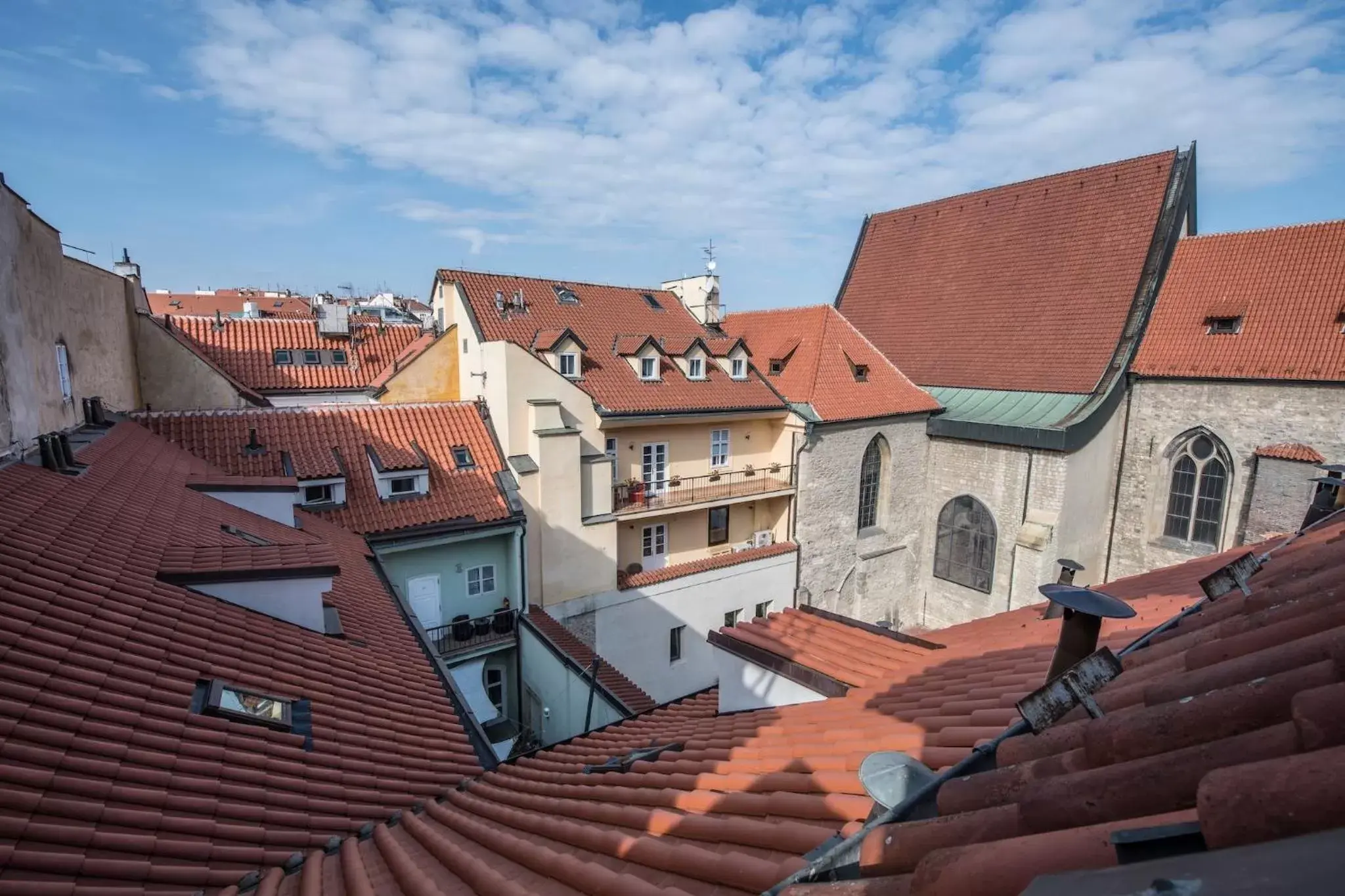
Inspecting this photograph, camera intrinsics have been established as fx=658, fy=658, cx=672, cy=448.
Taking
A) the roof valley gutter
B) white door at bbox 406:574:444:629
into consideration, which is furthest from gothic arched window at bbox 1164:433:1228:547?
white door at bbox 406:574:444:629

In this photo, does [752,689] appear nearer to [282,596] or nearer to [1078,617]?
[1078,617]

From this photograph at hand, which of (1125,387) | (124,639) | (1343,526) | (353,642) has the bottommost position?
(353,642)

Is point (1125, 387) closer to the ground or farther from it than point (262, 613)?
farther from it

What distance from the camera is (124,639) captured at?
16.8 feet

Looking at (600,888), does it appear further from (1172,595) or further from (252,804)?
(1172,595)

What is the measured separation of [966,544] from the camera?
19.8m

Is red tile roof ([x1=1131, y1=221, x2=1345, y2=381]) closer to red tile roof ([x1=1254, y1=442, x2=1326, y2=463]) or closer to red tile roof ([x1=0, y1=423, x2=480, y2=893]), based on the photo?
red tile roof ([x1=1254, y1=442, x2=1326, y2=463])

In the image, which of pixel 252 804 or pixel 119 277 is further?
pixel 119 277

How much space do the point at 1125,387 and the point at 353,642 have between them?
781 inches

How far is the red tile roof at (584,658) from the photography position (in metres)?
11.3

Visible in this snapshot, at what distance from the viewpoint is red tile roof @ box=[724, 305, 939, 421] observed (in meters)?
19.0

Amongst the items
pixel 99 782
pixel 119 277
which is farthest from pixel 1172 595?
pixel 119 277

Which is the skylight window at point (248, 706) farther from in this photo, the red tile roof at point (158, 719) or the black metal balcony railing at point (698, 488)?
the black metal balcony railing at point (698, 488)

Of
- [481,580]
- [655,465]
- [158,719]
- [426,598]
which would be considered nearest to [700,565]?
[655,465]
